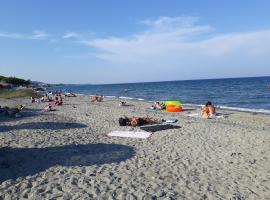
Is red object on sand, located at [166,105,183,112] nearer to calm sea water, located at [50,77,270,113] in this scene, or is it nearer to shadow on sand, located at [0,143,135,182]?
calm sea water, located at [50,77,270,113]

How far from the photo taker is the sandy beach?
25.5ft

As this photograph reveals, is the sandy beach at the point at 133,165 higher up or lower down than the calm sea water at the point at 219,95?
higher up

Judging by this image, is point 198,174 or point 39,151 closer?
point 198,174

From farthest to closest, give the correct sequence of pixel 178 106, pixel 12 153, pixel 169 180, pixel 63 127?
pixel 178 106 → pixel 63 127 → pixel 12 153 → pixel 169 180

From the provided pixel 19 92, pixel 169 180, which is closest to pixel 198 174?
pixel 169 180

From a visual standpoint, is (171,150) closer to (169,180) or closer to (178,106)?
(169,180)

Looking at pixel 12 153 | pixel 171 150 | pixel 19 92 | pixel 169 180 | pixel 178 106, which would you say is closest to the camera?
pixel 169 180

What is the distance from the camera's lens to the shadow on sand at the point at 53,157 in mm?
9086

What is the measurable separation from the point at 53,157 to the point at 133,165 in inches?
93.5

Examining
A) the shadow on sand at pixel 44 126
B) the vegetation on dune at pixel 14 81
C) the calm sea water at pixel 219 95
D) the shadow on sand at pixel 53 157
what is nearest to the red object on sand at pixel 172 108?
the calm sea water at pixel 219 95

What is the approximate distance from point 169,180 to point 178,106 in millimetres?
18684

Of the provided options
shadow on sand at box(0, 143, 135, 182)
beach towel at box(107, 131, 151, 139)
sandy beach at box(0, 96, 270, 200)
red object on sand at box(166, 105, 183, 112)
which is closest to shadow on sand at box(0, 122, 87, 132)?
→ sandy beach at box(0, 96, 270, 200)

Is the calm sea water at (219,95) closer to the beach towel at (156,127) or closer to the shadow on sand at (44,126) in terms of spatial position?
the beach towel at (156,127)

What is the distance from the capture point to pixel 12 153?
10648 millimetres
